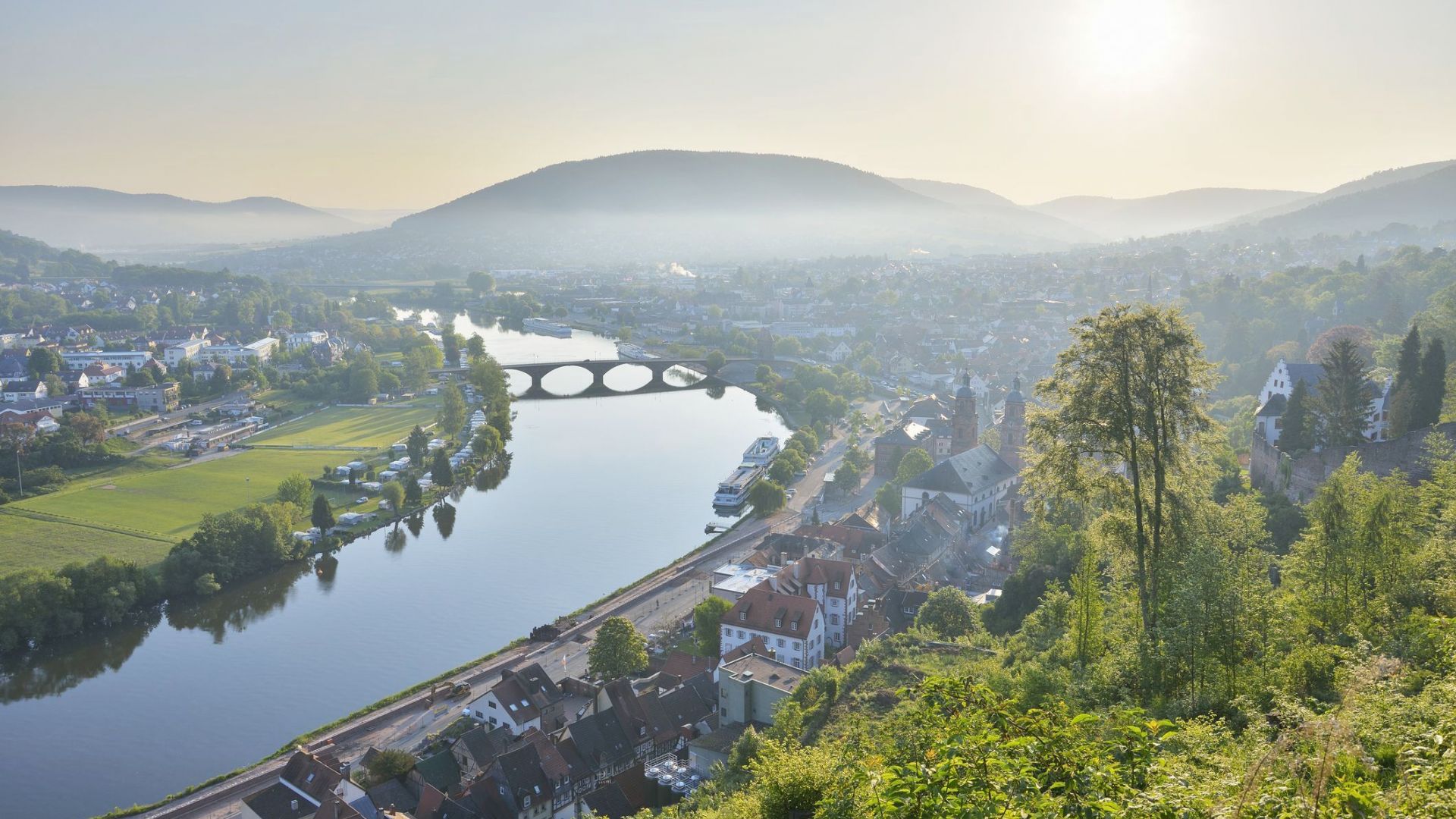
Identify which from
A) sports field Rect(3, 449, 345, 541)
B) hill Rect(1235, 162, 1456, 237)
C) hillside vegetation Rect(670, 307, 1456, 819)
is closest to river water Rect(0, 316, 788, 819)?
sports field Rect(3, 449, 345, 541)

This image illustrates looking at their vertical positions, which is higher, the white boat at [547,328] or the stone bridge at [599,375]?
the white boat at [547,328]

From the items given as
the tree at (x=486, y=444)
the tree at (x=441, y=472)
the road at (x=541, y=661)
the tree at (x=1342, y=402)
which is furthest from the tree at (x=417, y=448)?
the tree at (x=1342, y=402)

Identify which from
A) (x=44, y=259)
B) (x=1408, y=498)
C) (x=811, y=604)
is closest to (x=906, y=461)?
(x=811, y=604)

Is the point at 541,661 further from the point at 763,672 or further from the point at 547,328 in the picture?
the point at 547,328

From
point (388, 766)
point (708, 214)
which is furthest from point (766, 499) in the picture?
point (708, 214)

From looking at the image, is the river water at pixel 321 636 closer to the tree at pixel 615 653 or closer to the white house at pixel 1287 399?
the tree at pixel 615 653

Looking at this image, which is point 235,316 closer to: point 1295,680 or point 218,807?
point 218,807

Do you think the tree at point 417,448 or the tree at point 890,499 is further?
the tree at point 417,448

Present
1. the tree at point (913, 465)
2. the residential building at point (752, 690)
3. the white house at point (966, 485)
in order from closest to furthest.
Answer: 1. the residential building at point (752, 690)
2. the white house at point (966, 485)
3. the tree at point (913, 465)
